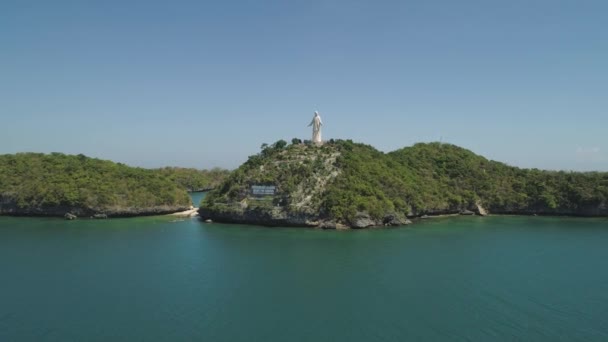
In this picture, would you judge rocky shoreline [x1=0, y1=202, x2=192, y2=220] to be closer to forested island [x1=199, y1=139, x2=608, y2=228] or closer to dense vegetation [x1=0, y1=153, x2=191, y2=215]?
dense vegetation [x1=0, y1=153, x2=191, y2=215]

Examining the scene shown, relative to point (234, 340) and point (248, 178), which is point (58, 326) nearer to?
point (234, 340)

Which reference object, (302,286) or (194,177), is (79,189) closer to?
(302,286)

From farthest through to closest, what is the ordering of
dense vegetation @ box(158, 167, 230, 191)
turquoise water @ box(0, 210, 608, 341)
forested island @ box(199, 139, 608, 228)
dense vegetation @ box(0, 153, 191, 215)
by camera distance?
dense vegetation @ box(158, 167, 230, 191), dense vegetation @ box(0, 153, 191, 215), forested island @ box(199, 139, 608, 228), turquoise water @ box(0, 210, 608, 341)

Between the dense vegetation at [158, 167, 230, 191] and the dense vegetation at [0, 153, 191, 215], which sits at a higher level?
the dense vegetation at [158, 167, 230, 191]

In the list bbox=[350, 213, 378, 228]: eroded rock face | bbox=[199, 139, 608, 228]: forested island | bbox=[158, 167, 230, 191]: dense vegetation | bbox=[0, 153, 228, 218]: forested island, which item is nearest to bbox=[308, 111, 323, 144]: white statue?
bbox=[199, 139, 608, 228]: forested island

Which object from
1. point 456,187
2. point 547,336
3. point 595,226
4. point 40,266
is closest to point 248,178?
point 40,266

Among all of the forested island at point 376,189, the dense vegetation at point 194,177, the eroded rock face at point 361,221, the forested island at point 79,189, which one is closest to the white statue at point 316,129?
the forested island at point 376,189

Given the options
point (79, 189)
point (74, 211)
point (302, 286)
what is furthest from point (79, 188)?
point (302, 286)
